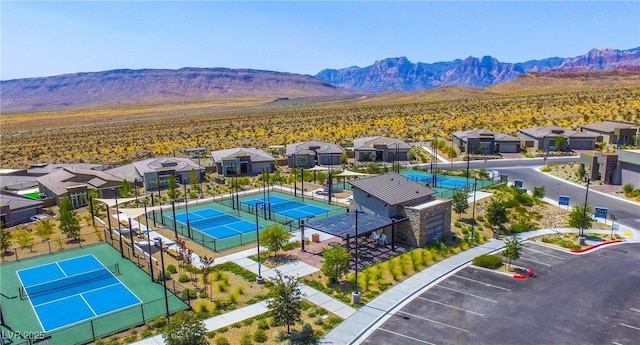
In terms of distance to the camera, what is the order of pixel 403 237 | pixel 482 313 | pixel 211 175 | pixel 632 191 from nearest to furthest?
pixel 482 313 → pixel 403 237 → pixel 632 191 → pixel 211 175

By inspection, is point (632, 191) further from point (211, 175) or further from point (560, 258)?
point (211, 175)

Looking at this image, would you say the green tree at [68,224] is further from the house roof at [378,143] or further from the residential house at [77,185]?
the house roof at [378,143]

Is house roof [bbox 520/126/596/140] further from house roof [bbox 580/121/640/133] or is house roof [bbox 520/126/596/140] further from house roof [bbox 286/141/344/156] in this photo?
house roof [bbox 286/141/344/156]

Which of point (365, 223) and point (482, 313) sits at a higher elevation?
point (365, 223)

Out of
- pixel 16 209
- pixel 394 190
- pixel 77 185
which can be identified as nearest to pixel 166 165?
pixel 77 185

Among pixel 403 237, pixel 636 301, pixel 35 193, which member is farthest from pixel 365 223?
pixel 35 193

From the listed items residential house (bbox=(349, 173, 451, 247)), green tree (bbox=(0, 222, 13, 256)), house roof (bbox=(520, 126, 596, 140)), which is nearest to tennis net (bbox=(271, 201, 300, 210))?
residential house (bbox=(349, 173, 451, 247))

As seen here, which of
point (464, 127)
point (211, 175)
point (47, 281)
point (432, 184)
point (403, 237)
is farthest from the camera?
point (464, 127)
